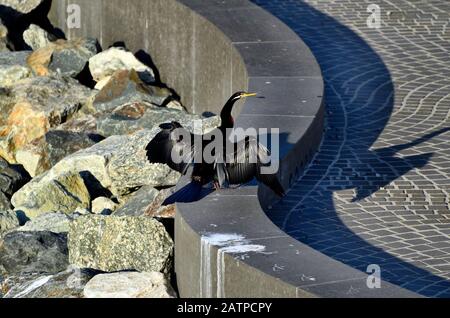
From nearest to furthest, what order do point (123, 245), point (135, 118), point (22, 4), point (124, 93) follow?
point (123, 245), point (135, 118), point (124, 93), point (22, 4)

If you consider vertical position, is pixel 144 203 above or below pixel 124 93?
below

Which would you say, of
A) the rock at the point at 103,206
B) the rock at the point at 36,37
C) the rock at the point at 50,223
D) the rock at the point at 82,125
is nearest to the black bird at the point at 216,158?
the rock at the point at 50,223

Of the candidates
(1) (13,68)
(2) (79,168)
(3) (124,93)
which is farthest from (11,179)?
(1) (13,68)

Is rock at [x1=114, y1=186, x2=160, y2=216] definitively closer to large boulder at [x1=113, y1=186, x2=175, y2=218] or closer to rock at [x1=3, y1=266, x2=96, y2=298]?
large boulder at [x1=113, y1=186, x2=175, y2=218]

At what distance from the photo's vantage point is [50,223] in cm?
1299

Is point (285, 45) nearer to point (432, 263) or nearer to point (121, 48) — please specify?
point (121, 48)

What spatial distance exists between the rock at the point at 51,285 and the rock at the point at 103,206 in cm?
216

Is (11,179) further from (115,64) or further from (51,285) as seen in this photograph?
(51,285)

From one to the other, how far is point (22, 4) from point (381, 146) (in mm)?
8056

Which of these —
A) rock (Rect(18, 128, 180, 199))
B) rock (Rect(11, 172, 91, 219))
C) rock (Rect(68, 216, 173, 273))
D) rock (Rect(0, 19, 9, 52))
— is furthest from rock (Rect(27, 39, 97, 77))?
rock (Rect(68, 216, 173, 273))

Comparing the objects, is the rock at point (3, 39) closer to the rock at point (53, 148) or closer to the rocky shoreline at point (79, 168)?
the rocky shoreline at point (79, 168)

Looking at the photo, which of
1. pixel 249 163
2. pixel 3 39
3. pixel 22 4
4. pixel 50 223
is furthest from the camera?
pixel 22 4
